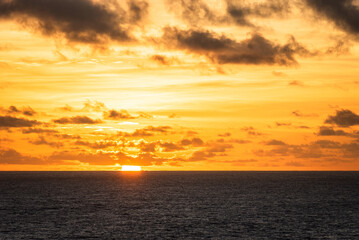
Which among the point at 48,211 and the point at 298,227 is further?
the point at 48,211

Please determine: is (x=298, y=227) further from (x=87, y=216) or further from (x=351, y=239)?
(x=87, y=216)

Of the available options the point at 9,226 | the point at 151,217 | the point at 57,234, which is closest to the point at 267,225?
the point at 151,217

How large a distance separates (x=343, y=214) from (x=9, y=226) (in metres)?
79.4

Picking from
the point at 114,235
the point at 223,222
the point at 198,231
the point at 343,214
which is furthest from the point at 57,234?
the point at 343,214

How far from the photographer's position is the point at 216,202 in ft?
522

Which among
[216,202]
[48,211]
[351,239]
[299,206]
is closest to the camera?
[351,239]

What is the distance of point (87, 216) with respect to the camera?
4663 inches

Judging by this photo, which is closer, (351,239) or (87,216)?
(351,239)

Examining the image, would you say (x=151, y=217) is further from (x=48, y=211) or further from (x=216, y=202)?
(x=216, y=202)

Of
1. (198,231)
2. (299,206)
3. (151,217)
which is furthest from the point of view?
(299,206)

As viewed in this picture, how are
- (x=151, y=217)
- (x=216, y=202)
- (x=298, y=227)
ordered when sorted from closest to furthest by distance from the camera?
(x=298, y=227) < (x=151, y=217) < (x=216, y=202)

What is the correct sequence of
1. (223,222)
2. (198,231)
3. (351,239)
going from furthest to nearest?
(223,222)
(198,231)
(351,239)

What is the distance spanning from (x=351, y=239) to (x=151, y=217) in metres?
47.7

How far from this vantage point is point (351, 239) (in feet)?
285
